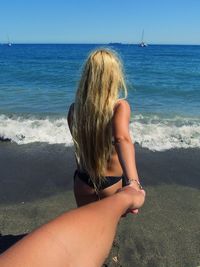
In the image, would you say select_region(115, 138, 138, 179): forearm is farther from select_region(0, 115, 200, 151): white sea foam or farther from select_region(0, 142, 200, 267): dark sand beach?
select_region(0, 115, 200, 151): white sea foam

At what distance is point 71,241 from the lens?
3.37 feet

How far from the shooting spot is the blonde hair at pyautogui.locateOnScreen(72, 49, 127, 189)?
238 cm

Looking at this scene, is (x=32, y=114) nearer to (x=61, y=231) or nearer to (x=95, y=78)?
(x=95, y=78)

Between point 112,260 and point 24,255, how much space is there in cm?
297

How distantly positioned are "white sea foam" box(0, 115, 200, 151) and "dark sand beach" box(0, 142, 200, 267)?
1.75 ft

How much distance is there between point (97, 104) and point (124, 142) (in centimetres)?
37

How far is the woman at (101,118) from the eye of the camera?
2344 mm

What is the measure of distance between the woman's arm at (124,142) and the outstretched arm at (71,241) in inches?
26.2

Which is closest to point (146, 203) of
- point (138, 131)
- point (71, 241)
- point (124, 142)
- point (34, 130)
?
point (124, 142)

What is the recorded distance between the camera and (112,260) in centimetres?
372

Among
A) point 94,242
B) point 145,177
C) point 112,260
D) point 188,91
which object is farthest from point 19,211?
point 188,91

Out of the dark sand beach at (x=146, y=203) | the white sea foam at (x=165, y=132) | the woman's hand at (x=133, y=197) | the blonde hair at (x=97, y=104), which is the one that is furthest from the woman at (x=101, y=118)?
the white sea foam at (x=165, y=132)

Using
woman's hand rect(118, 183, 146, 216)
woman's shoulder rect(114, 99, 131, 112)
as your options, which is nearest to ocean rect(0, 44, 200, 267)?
woman's shoulder rect(114, 99, 131, 112)

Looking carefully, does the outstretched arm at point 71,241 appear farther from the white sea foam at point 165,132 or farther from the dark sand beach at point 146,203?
the white sea foam at point 165,132
